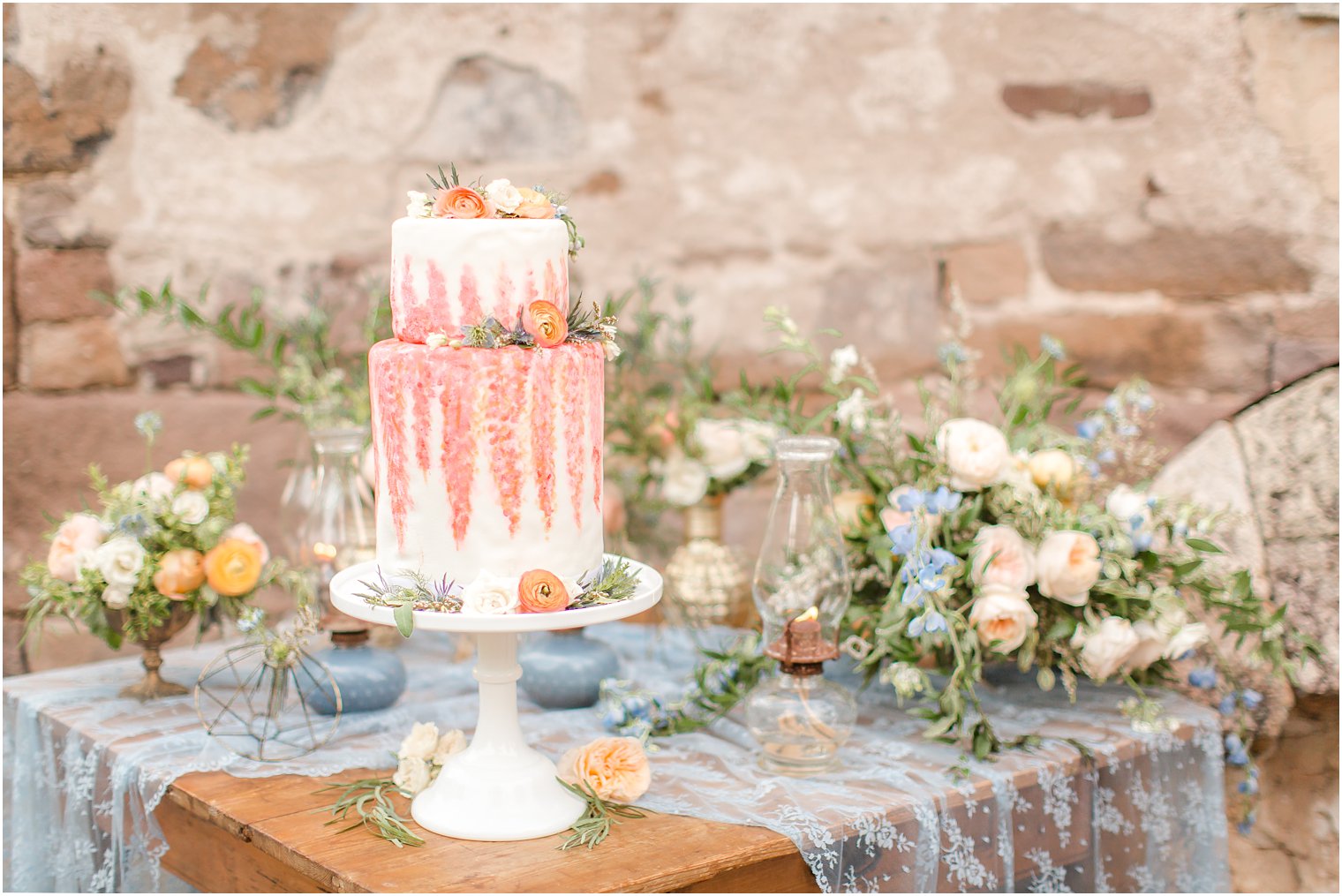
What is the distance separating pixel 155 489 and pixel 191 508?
0.07 meters

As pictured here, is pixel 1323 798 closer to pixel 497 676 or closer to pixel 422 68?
pixel 497 676

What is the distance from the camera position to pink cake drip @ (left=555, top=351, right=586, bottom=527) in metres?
1.41

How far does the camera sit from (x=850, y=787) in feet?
5.25

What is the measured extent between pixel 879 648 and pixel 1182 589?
1.89 feet

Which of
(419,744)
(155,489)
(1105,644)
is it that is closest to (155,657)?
(155,489)

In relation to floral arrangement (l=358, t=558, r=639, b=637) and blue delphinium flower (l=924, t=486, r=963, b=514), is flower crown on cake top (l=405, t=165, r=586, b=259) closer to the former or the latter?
floral arrangement (l=358, t=558, r=639, b=637)

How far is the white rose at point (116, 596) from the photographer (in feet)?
6.02

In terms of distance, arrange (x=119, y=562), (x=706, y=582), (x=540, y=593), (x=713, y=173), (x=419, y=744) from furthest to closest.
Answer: (x=713, y=173), (x=706, y=582), (x=119, y=562), (x=419, y=744), (x=540, y=593)

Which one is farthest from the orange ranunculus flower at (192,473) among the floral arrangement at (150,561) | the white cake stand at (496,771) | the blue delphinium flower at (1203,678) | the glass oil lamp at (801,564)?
the blue delphinium flower at (1203,678)

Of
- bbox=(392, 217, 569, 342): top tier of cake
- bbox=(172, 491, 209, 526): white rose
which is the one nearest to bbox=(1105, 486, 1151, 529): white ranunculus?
bbox=(392, 217, 569, 342): top tier of cake

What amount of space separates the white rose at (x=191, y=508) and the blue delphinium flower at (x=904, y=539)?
3.28 ft

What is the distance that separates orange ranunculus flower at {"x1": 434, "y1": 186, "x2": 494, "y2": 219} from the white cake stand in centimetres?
42

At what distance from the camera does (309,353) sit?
8.06 feet

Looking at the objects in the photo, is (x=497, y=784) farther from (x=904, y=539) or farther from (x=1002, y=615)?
(x=1002, y=615)
